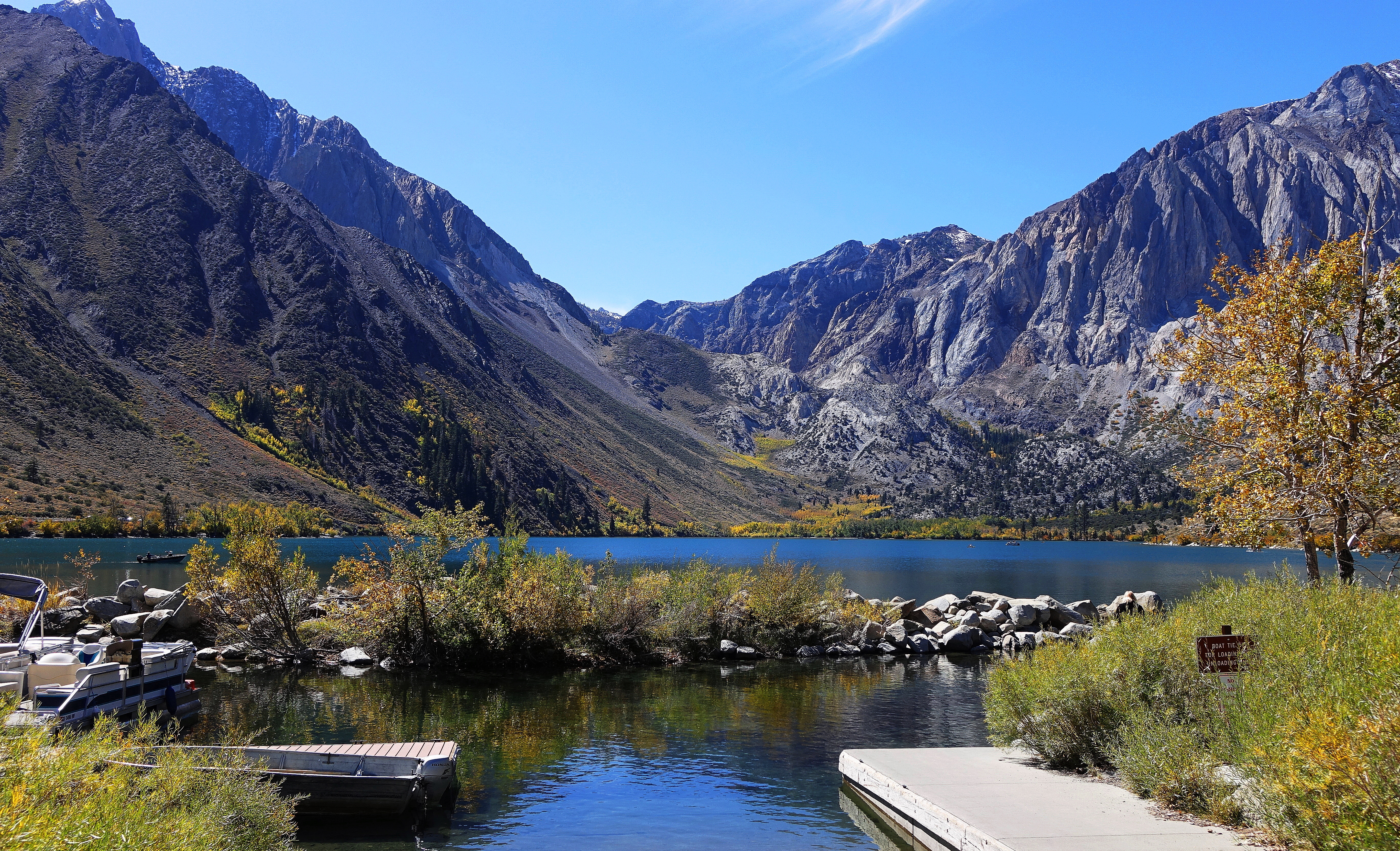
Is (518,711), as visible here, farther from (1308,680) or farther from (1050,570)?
(1050,570)

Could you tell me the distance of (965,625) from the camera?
35.7m

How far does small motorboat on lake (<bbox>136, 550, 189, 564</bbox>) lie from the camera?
62375 millimetres

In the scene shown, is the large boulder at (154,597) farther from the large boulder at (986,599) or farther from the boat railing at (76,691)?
the large boulder at (986,599)

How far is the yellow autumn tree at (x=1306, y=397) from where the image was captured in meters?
14.5

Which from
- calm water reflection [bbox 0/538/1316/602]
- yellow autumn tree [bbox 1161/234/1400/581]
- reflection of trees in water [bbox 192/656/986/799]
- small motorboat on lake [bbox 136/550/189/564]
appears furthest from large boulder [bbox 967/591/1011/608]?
small motorboat on lake [bbox 136/550/189/564]

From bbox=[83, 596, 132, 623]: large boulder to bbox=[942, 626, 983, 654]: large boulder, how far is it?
102 ft

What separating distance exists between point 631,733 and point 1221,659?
13038 mm

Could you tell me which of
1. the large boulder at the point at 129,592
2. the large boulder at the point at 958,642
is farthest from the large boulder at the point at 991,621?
the large boulder at the point at 129,592

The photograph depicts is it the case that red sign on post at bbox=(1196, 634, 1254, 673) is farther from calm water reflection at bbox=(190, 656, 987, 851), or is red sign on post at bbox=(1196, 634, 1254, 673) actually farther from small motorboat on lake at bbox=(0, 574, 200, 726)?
small motorboat on lake at bbox=(0, 574, 200, 726)

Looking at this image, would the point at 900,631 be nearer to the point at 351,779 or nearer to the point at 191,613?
the point at 351,779

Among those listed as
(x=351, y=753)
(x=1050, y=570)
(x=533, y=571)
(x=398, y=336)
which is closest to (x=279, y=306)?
(x=398, y=336)

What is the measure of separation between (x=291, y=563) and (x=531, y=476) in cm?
13791

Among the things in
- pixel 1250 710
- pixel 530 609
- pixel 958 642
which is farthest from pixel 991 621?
pixel 1250 710

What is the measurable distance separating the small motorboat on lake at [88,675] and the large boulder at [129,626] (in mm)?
9381
